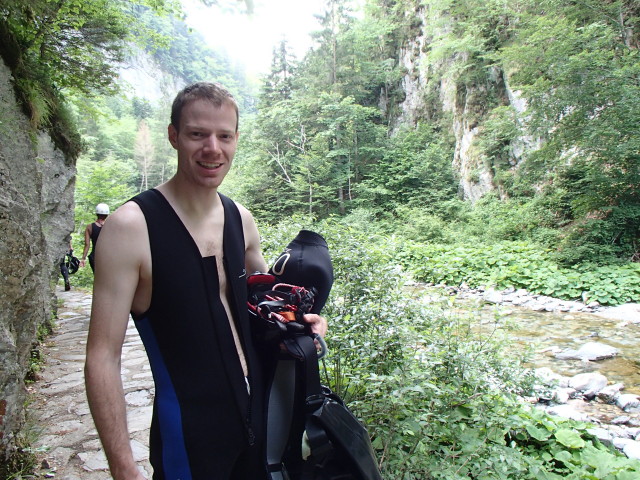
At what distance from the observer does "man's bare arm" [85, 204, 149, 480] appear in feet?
3.35

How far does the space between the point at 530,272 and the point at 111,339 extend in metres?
10.6

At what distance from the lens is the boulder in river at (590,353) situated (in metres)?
5.82

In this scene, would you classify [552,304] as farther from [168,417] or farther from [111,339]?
[111,339]

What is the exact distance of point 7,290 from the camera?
2.21 m

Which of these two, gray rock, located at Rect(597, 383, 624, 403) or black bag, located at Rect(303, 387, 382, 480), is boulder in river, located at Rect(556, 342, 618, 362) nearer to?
gray rock, located at Rect(597, 383, 624, 403)

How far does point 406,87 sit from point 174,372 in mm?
27275

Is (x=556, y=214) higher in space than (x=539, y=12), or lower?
lower

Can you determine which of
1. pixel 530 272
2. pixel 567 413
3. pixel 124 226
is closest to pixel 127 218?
pixel 124 226

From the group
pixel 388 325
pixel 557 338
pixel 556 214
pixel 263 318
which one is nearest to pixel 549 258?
pixel 556 214

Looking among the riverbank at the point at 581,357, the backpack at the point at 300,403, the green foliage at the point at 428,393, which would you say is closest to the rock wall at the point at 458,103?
the riverbank at the point at 581,357

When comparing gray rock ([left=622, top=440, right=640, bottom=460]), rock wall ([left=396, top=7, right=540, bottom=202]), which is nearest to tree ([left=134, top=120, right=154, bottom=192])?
rock wall ([left=396, top=7, right=540, bottom=202])

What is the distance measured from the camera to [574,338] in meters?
6.72

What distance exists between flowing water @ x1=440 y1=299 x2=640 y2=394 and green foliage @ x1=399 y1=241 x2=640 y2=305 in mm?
944

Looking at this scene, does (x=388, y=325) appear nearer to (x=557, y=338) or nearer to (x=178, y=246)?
(x=178, y=246)
